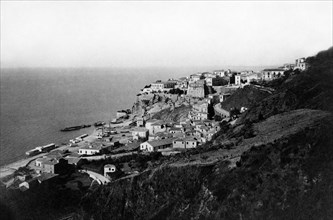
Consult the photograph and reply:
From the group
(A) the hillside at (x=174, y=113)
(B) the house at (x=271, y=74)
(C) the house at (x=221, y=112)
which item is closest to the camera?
(C) the house at (x=221, y=112)

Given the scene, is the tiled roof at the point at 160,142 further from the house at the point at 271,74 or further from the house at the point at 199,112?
the house at the point at 271,74

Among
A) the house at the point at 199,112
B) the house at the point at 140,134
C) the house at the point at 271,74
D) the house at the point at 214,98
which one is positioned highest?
the house at the point at 271,74

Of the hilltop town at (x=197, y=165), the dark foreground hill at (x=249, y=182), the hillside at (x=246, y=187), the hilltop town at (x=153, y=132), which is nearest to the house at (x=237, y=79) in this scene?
the hilltop town at (x=153, y=132)

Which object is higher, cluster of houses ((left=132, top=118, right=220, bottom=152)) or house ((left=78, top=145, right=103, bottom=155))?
cluster of houses ((left=132, top=118, right=220, bottom=152))

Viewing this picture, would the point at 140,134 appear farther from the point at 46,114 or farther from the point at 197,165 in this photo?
the point at 46,114

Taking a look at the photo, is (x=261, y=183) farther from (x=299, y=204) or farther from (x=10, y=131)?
(x=10, y=131)

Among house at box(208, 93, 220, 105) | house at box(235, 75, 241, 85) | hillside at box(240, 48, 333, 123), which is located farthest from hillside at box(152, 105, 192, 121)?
hillside at box(240, 48, 333, 123)

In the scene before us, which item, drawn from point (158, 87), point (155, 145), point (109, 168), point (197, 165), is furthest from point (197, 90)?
point (197, 165)

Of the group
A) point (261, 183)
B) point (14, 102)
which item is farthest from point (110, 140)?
Answer: point (14, 102)

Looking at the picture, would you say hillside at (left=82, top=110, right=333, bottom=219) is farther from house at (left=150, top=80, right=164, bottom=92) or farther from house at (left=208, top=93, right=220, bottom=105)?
house at (left=150, top=80, right=164, bottom=92)
